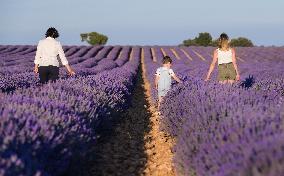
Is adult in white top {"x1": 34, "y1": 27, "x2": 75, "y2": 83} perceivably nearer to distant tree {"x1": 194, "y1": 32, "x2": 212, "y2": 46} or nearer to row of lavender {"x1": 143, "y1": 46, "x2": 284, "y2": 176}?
row of lavender {"x1": 143, "y1": 46, "x2": 284, "y2": 176}

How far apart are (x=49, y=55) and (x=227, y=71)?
3.23 meters

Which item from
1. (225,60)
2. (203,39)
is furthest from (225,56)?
(203,39)

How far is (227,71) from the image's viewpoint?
9.60 metres

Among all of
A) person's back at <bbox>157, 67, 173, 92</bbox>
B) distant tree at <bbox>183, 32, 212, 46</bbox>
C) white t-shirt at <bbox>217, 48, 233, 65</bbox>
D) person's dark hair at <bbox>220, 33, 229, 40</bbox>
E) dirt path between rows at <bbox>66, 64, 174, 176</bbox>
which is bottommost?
distant tree at <bbox>183, 32, 212, 46</bbox>

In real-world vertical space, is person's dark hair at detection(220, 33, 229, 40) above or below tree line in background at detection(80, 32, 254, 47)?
above

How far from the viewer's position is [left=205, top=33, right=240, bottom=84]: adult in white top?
9281 mm

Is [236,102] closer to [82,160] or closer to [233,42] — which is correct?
[82,160]

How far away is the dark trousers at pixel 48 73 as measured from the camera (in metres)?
9.54

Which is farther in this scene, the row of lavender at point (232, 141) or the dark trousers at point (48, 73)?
the dark trousers at point (48, 73)

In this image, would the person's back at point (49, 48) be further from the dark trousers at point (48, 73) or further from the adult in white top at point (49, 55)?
the dark trousers at point (48, 73)

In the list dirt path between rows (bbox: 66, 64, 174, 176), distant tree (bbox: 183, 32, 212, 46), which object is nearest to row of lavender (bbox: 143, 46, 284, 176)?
dirt path between rows (bbox: 66, 64, 174, 176)

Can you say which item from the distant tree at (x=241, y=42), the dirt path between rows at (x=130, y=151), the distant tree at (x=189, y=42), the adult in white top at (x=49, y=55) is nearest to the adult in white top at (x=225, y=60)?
the dirt path between rows at (x=130, y=151)

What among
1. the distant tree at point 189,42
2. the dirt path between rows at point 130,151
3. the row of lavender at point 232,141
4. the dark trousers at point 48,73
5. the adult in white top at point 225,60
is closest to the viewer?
the row of lavender at point 232,141

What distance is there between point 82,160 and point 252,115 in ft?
5.92
